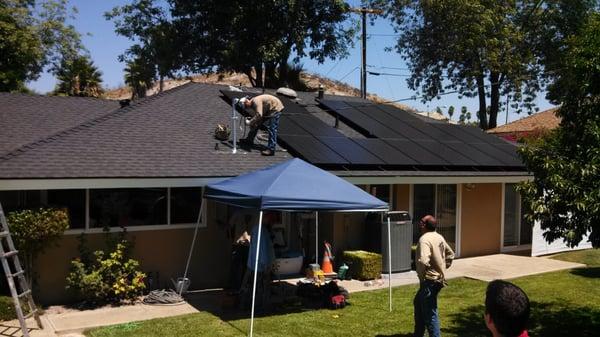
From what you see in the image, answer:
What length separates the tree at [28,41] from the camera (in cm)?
2609

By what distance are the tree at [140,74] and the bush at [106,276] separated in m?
23.6

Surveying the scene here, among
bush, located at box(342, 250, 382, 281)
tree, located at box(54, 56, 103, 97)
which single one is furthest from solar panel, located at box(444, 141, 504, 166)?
tree, located at box(54, 56, 103, 97)

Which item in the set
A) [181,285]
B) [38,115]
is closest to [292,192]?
[181,285]

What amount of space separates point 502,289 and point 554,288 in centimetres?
995

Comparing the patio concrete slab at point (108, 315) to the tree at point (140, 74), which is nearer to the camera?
the patio concrete slab at point (108, 315)

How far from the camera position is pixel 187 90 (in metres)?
15.3

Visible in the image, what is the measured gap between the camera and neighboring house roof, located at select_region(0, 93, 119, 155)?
38.2ft

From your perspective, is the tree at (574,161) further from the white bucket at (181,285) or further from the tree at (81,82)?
the tree at (81,82)

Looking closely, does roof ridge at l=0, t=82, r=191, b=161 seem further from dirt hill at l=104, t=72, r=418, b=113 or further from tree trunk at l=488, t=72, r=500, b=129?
dirt hill at l=104, t=72, r=418, b=113

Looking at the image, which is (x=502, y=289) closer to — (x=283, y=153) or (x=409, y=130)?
(x=283, y=153)

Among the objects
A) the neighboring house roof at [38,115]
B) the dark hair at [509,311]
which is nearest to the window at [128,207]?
the neighboring house roof at [38,115]

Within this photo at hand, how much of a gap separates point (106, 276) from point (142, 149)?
247cm

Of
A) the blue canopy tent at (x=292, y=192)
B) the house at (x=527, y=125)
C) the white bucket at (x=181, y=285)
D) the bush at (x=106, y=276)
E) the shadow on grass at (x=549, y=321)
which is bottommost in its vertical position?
the shadow on grass at (x=549, y=321)

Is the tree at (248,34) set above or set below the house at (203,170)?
above
